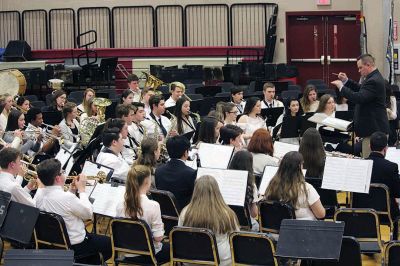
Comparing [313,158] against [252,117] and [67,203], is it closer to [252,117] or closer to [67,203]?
[67,203]

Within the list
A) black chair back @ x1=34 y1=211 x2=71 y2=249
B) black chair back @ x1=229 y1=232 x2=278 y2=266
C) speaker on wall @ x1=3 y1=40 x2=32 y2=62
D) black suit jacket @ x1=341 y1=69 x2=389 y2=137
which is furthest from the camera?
speaker on wall @ x1=3 y1=40 x2=32 y2=62

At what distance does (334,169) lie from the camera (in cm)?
860

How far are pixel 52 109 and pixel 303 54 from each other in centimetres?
998

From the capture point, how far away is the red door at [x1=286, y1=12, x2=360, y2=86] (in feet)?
72.6

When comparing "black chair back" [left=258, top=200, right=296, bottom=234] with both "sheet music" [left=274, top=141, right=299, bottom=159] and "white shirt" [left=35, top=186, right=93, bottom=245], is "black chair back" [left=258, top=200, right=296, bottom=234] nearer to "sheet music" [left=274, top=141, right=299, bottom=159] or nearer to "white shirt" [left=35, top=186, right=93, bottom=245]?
"white shirt" [left=35, top=186, right=93, bottom=245]

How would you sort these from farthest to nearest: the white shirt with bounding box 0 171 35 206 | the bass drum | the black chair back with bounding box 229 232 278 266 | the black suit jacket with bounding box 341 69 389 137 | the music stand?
the bass drum, the black suit jacket with bounding box 341 69 389 137, the white shirt with bounding box 0 171 35 206, the black chair back with bounding box 229 232 278 266, the music stand

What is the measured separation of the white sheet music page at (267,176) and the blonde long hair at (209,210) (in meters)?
1.61

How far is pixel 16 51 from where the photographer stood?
71.3 ft

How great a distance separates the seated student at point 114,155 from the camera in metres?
9.66

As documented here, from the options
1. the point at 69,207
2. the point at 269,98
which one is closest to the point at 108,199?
the point at 69,207

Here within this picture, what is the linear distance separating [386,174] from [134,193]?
271 cm

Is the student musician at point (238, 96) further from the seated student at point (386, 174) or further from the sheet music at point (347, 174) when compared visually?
the sheet music at point (347, 174)

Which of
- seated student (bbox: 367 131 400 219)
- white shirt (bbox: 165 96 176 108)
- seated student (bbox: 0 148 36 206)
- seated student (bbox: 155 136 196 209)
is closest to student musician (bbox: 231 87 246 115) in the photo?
white shirt (bbox: 165 96 176 108)

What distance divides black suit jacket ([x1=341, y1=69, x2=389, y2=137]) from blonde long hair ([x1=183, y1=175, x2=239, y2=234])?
4.36 meters
